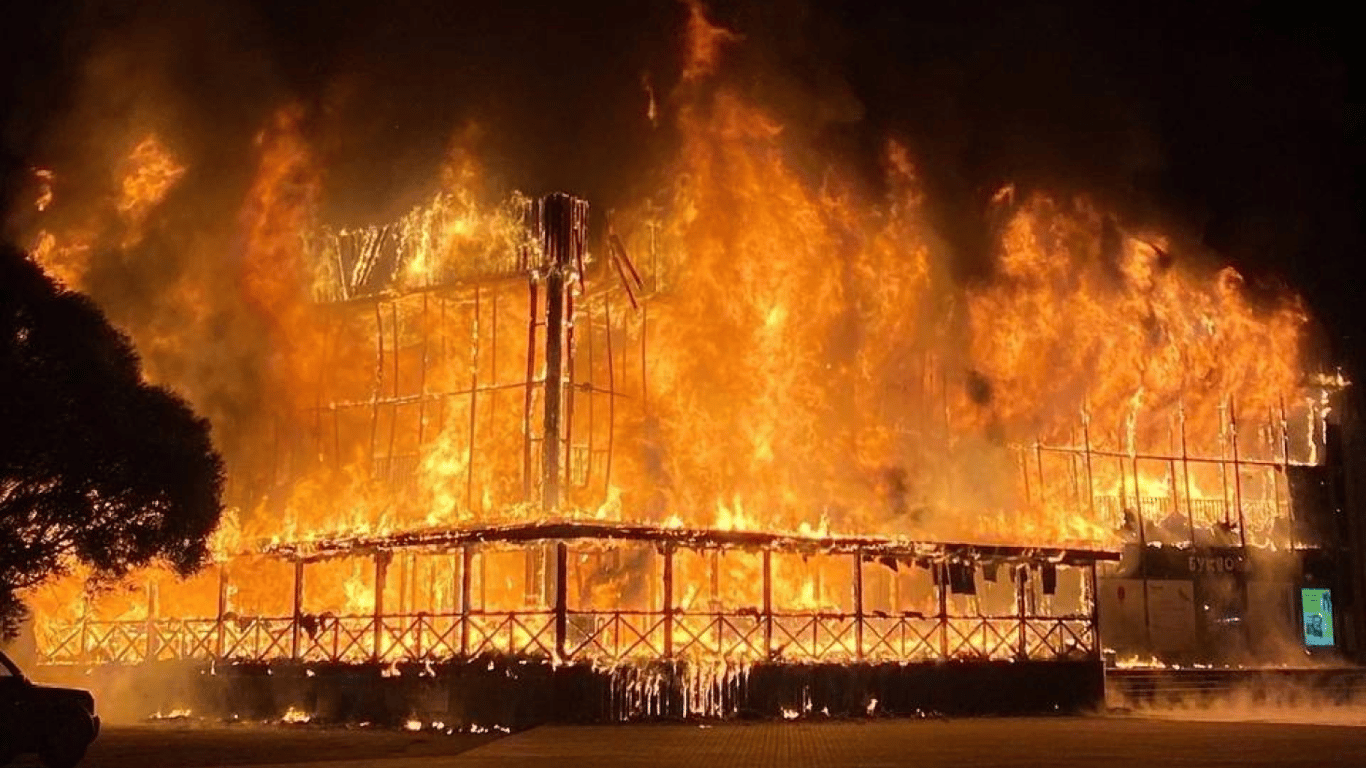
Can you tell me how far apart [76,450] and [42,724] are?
6.96 m

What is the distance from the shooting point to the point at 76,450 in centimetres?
2538

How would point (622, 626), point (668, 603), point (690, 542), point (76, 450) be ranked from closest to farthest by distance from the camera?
1. point (76, 450)
2. point (668, 603)
3. point (690, 542)
4. point (622, 626)

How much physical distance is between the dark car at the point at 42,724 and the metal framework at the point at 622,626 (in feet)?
33.2

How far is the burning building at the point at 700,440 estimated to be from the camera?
32.0 m

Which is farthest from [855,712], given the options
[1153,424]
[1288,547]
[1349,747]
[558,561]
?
[1288,547]

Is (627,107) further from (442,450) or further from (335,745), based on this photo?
(335,745)

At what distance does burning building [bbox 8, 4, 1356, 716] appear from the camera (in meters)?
32.0

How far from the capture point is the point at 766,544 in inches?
1204

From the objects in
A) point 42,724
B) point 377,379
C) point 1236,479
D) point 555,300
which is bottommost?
point 42,724

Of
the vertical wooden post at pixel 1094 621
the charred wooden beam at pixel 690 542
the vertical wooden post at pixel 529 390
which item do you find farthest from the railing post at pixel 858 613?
the vertical wooden post at pixel 529 390

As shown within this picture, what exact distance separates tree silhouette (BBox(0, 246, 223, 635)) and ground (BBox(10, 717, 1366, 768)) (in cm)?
370

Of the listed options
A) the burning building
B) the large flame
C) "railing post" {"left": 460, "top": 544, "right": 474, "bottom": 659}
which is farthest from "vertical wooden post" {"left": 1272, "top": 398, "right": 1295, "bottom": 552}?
"railing post" {"left": 460, "top": 544, "right": 474, "bottom": 659}

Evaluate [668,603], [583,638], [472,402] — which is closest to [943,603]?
[668,603]

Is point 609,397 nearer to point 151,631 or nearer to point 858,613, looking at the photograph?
point 858,613
